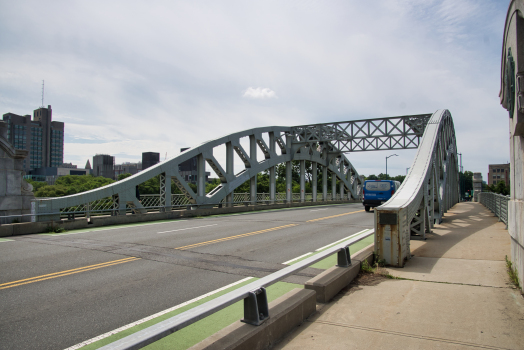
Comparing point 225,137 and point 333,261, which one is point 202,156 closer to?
point 225,137

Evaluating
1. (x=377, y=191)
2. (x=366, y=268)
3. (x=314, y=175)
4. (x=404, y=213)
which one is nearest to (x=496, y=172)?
(x=314, y=175)

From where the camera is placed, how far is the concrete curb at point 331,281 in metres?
5.33

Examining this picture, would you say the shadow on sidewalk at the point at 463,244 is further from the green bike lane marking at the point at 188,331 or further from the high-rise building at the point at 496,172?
the high-rise building at the point at 496,172

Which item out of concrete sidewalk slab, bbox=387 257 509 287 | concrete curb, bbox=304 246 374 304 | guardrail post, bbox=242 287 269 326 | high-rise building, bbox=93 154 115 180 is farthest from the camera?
high-rise building, bbox=93 154 115 180

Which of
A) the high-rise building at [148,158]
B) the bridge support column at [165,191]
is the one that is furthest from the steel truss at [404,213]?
the high-rise building at [148,158]

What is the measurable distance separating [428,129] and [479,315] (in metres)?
14.2

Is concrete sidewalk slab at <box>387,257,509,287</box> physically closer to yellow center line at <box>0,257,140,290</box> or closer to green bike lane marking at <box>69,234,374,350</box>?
green bike lane marking at <box>69,234,374,350</box>

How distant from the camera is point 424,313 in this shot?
16.1 ft

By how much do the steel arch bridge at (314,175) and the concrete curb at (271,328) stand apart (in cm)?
375

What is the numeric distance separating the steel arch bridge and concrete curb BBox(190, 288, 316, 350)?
12.3ft

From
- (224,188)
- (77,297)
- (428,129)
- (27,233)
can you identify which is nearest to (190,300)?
(77,297)

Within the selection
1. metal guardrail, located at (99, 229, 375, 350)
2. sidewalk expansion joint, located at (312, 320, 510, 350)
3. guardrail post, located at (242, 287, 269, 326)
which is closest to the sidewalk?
sidewalk expansion joint, located at (312, 320, 510, 350)

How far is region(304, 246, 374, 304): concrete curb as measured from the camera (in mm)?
5328

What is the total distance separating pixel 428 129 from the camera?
17375 millimetres
